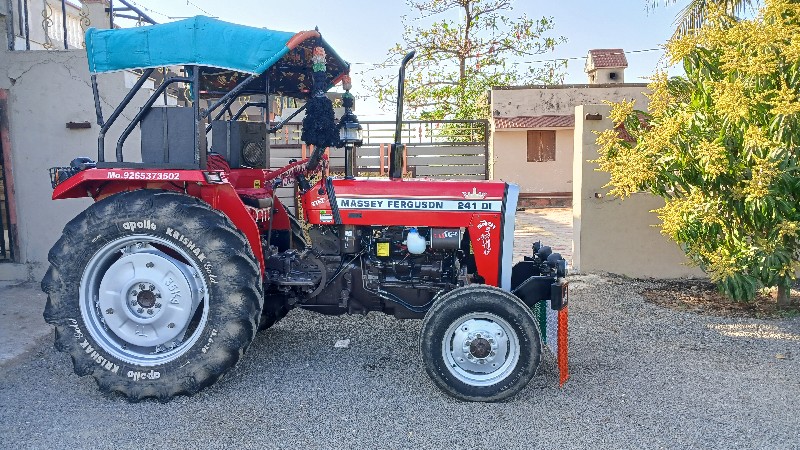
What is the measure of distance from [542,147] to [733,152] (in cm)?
1559

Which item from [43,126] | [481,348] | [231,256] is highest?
[43,126]

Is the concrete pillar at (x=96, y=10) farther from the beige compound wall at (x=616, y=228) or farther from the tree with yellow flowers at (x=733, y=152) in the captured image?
the tree with yellow flowers at (x=733, y=152)

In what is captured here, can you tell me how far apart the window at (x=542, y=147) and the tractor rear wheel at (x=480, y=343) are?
17.9m

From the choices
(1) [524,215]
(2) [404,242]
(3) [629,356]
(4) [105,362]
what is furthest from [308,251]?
(1) [524,215]

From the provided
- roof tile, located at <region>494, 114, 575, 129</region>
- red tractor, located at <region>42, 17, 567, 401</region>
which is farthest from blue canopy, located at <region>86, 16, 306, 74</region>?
roof tile, located at <region>494, 114, 575, 129</region>

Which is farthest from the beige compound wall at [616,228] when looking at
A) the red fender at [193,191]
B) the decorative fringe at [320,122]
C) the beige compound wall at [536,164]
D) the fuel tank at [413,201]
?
the beige compound wall at [536,164]

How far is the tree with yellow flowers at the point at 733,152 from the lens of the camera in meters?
5.78

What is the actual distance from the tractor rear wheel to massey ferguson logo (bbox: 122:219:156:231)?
186cm

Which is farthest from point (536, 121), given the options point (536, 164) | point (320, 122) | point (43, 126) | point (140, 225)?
point (140, 225)

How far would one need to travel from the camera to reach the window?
21.6 meters

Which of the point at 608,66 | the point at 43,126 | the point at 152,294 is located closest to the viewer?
the point at 152,294

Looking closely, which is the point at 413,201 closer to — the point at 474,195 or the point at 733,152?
the point at 474,195

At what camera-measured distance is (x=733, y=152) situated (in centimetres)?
618

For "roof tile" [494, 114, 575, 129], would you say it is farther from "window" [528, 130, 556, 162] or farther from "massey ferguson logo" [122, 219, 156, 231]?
"massey ferguson logo" [122, 219, 156, 231]
